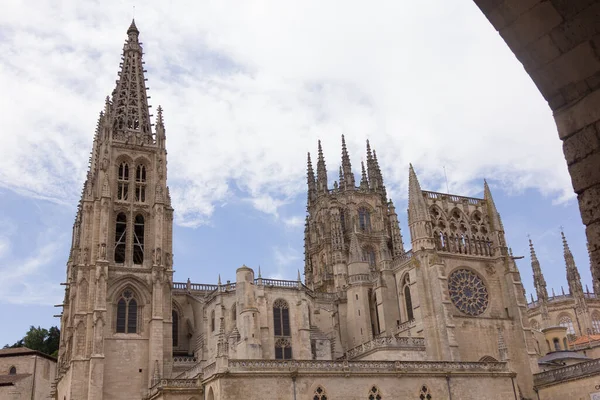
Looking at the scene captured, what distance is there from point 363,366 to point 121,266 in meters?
21.5

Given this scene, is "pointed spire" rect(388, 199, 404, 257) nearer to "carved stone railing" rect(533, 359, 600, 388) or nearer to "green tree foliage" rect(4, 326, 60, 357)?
"carved stone railing" rect(533, 359, 600, 388)

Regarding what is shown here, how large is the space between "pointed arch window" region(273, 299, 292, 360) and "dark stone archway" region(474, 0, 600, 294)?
39.8m

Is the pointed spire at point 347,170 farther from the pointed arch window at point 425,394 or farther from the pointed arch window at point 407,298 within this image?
the pointed arch window at point 425,394

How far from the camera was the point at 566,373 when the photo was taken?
3925cm

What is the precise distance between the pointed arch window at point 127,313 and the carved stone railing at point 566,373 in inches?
1134

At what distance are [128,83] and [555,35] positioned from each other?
54516 millimetres

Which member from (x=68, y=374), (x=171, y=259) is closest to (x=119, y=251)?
(x=171, y=259)

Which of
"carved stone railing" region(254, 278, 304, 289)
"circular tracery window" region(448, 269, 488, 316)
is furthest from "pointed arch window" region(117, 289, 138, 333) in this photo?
"circular tracery window" region(448, 269, 488, 316)

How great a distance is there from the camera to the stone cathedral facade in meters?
36.5

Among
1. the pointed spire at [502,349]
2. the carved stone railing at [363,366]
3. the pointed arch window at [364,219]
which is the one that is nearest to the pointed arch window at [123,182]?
the carved stone railing at [363,366]

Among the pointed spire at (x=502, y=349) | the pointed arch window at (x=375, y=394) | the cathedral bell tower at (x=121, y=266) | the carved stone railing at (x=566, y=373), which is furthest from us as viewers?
the cathedral bell tower at (x=121, y=266)

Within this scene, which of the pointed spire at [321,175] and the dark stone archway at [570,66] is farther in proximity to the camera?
the pointed spire at [321,175]

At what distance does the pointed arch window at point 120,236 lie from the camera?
48.4m

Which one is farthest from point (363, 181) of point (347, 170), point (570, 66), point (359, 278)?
point (570, 66)
